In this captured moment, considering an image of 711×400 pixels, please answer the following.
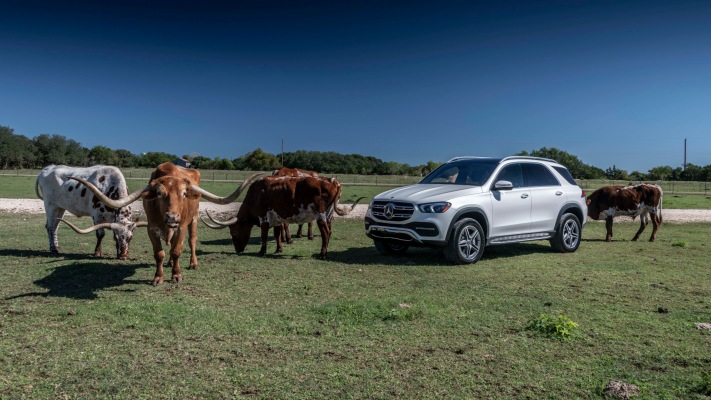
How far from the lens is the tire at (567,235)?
461 inches

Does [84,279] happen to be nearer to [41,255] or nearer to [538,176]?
[41,255]

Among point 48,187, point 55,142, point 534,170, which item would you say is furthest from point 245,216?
point 55,142

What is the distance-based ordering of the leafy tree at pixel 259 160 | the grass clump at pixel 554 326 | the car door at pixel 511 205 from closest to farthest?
the grass clump at pixel 554 326
the car door at pixel 511 205
the leafy tree at pixel 259 160

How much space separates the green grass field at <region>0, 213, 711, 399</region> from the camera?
4230mm

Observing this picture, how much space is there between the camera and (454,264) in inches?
395

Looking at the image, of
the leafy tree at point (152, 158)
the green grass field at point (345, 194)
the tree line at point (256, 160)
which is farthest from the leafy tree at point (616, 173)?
the leafy tree at point (152, 158)

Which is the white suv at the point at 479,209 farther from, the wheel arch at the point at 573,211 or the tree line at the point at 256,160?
the tree line at the point at 256,160

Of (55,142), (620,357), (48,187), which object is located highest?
(55,142)

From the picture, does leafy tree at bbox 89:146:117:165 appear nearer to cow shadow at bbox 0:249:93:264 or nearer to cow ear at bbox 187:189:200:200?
cow shadow at bbox 0:249:93:264

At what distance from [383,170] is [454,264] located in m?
89.8

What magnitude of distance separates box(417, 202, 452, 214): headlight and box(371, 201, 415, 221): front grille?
0.22m

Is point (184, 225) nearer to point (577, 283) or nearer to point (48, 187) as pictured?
point (48, 187)

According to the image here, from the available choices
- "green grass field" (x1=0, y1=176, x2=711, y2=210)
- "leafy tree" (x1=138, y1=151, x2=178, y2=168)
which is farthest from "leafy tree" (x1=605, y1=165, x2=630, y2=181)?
"leafy tree" (x1=138, y1=151, x2=178, y2=168)

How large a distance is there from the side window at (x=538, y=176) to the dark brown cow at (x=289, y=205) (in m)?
4.37
